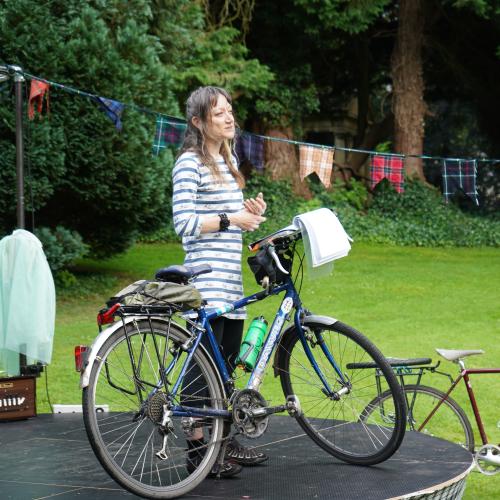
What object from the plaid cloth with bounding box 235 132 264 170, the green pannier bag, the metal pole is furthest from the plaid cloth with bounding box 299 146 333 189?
the green pannier bag

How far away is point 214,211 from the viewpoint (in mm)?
4293

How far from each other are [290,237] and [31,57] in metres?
8.03

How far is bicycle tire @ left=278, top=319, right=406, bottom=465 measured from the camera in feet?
13.5

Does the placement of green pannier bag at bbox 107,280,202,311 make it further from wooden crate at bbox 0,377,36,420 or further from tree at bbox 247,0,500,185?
tree at bbox 247,0,500,185

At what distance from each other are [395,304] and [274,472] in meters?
8.97

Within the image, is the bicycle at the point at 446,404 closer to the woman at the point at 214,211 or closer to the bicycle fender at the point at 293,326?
the bicycle fender at the point at 293,326

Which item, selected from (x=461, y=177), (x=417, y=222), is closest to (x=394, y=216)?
(x=417, y=222)

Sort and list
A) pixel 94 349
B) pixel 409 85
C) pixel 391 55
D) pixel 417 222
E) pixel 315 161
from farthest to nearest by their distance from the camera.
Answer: pixel 391 55 → pixel 409 85 → pixel 417 222 → pixel 315 161 → pixel 94 349

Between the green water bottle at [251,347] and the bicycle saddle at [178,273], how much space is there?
0.35 metres

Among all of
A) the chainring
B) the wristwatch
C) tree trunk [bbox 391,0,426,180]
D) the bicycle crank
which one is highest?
tree trunk [bbox 391,0,426,180]

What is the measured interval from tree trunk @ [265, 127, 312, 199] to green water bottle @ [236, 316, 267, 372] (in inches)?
703

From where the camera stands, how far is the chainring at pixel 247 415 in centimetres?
405

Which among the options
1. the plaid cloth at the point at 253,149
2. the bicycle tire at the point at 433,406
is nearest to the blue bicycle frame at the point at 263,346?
the bicycle tire at the point at 433,406

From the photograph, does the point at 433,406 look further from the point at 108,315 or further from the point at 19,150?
the point at 19,150
